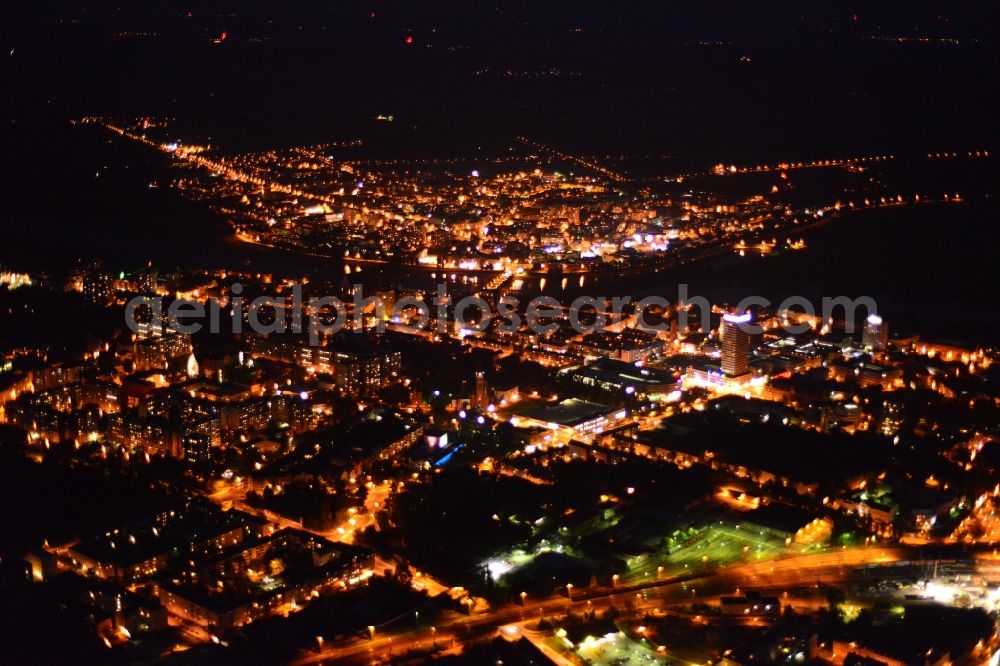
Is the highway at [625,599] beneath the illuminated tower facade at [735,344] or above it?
beneath

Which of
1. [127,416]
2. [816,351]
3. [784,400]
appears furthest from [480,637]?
[816,351]

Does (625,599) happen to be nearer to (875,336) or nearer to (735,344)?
(735,344)

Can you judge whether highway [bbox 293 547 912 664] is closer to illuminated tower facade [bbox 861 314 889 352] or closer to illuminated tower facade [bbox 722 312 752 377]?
illuminated tower facade [bbox 722 312 752 377]

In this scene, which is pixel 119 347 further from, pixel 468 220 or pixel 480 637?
pixel 468 220

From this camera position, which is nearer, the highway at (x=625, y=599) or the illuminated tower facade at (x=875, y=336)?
the highway at (x=625, y=599)

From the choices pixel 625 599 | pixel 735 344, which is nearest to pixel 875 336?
pixel 735 344

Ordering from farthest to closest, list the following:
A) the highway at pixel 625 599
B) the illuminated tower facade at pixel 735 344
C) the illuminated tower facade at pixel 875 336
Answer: the illuminated tower facade at pixel 875 336 < the illuminated tower facade at pixel 735 344 < the highway at pixel 625 599

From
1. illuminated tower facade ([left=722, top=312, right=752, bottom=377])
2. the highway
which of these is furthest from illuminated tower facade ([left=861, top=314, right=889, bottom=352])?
the highway

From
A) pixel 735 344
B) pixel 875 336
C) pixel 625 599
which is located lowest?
pixel 625 599

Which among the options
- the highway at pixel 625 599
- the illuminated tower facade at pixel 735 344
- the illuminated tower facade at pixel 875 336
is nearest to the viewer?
the highway at pixel 625 599

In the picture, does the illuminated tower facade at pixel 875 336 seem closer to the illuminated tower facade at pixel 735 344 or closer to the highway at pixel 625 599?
the illuminated tower facade at pixel 735 344

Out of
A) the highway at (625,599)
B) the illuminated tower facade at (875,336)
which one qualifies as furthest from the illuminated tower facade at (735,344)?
the highway at (625,599)
